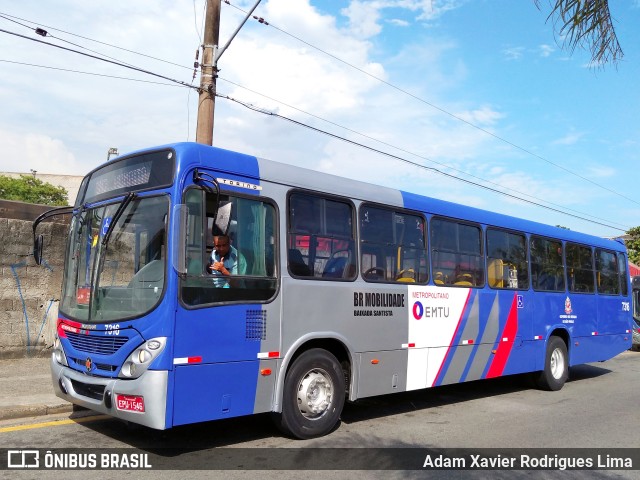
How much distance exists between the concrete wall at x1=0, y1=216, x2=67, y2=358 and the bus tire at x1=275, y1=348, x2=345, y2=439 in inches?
259

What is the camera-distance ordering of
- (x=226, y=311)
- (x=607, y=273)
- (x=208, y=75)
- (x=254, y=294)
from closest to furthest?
(x=226, y=311) < (x=254, y=294) < (x=208, y=75) < (x=607, y=273)

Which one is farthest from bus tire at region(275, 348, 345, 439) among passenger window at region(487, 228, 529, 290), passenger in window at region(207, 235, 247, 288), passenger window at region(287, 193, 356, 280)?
passenger window at region(487, 228, 529, 290)

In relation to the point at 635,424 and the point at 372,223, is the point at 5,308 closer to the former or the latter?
the point at 372,223

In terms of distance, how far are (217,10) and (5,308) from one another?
23.3 ft

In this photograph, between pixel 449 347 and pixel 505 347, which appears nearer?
pixel 449 347

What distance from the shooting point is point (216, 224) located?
A: 541 cm

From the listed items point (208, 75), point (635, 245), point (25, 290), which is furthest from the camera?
point (635, 245)

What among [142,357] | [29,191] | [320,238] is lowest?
[142,357]

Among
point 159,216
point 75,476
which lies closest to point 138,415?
point 75,476

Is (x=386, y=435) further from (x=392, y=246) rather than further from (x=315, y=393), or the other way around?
(x=392, y=246)

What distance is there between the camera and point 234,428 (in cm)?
684

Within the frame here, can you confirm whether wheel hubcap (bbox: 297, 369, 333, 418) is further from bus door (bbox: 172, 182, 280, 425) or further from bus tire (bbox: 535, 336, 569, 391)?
bus tire (bbox: 535, 336, 569, 391)

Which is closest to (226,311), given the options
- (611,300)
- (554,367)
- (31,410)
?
(31,410)

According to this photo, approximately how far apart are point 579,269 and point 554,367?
89.6 inches
